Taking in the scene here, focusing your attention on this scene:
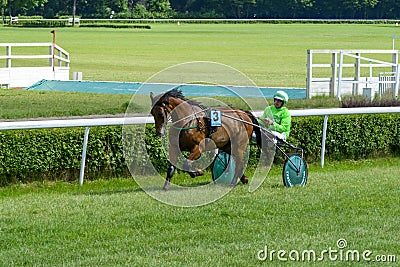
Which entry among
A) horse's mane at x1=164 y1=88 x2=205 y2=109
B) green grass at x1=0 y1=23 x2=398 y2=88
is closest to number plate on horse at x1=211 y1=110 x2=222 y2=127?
horse's mane at x1=164 y1=88 x2=205 y2=109

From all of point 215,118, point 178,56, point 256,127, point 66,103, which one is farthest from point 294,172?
point 178,56

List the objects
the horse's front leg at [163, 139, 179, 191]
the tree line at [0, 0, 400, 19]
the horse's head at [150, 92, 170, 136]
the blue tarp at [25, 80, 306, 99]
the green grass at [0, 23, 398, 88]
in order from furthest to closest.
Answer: the tree line at [0, 0, 400, 19], the green grass at [0, 23, 398, 88], the blue tarp at [25, 80, 306, 99], the horse's front leg at [163, 139, 179, 191], the horse's head at [150, 92, 170, 136]

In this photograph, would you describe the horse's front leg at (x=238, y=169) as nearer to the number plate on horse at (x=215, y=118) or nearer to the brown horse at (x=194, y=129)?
the brown horse at (x=194, y=129)

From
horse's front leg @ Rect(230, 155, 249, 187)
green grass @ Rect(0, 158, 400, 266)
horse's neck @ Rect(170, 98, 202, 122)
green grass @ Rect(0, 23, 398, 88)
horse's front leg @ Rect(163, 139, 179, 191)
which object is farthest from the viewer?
green grass @ Rect(0, 23, 398, 88)

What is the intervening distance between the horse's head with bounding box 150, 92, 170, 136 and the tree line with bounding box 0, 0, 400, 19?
87.2 meters

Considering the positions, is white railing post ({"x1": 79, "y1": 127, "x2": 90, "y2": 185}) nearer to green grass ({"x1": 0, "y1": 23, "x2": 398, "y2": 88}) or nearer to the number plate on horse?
the number plate on horse

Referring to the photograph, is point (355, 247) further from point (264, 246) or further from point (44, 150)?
point (44, 150)

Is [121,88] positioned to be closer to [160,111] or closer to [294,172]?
[294,172]

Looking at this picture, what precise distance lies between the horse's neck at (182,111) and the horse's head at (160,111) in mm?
88

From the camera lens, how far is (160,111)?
7.44 metres

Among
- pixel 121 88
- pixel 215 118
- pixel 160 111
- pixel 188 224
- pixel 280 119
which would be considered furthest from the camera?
pixel 121 88

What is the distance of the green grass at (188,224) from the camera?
5.50 meters

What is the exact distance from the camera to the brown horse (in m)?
7.49

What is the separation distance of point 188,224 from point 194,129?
144 cm
